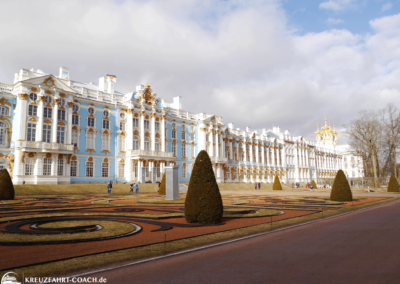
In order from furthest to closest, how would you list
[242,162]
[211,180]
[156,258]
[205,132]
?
[242,162] → [205,132] → [211,180] → [156,258]

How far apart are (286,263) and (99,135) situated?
1703 inches

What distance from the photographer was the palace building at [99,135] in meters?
37.3

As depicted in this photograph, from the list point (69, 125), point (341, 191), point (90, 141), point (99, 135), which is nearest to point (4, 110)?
point (69, 125)

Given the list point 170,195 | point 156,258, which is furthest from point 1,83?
point 156,258

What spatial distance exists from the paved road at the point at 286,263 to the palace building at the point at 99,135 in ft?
117

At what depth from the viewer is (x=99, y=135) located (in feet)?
152

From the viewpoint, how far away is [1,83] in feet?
124

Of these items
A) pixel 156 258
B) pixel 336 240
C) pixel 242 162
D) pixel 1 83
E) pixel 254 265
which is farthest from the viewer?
pixel 242 162

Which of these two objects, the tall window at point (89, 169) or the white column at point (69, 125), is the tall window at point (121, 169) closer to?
the tall window at point (89, 169)

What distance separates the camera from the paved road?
19.7 ft

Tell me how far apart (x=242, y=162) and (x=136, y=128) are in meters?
33.1

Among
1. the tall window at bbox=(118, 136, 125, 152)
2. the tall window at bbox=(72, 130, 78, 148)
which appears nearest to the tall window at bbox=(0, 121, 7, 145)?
the tall window at bbox=(72, 130, 78, 148)

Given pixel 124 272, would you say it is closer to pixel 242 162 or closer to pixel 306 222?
pixel 306 222

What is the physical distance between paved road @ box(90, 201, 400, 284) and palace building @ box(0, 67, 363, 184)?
35.7 m
